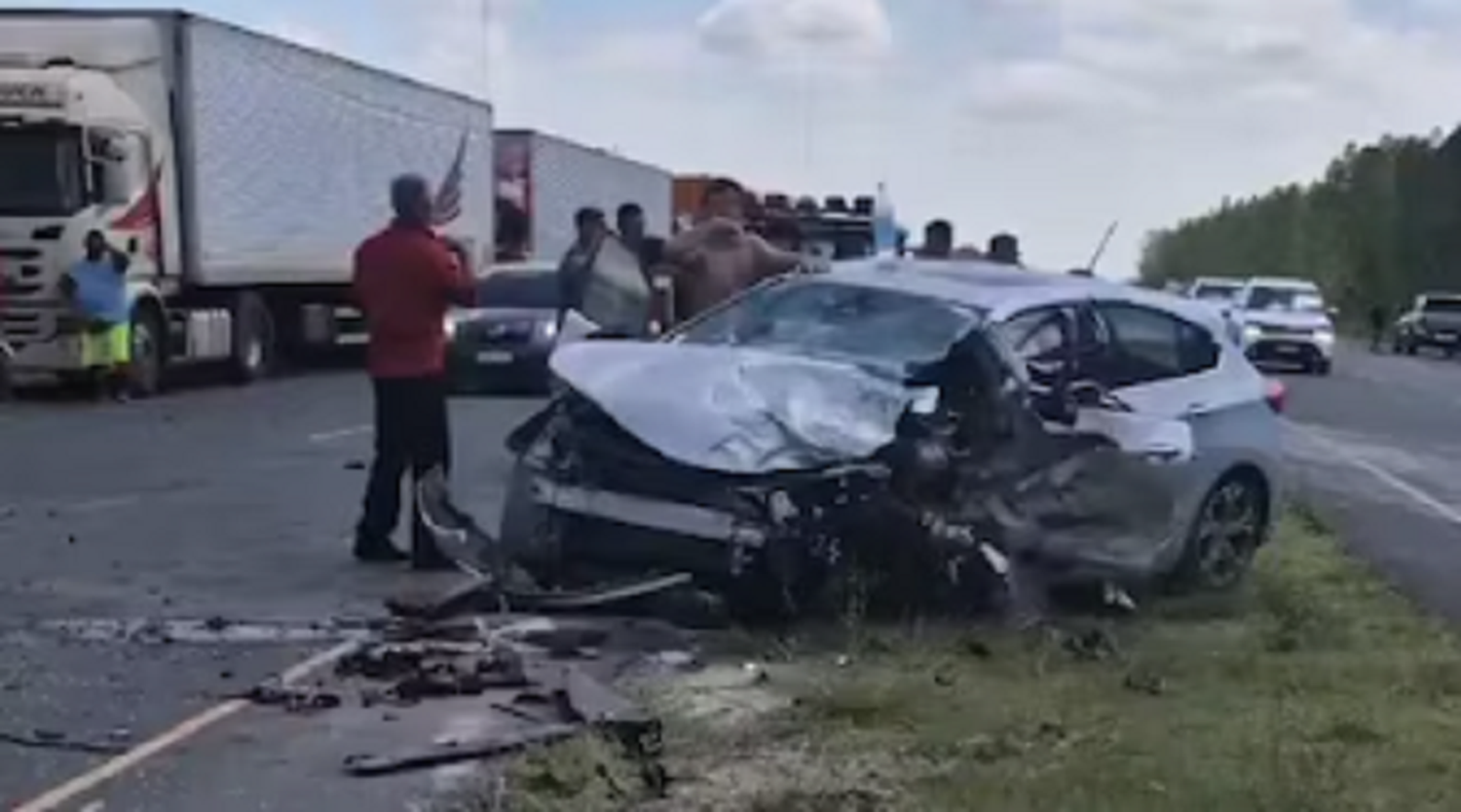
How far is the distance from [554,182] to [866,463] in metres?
35.8

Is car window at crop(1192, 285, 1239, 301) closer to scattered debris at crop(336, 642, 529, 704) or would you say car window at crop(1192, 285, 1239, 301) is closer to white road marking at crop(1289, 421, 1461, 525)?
white road marking at crop(1289, 421, 1461, 525)

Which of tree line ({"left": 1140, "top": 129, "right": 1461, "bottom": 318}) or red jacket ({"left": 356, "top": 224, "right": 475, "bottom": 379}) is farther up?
red jacket ({"left": 356, "top": 224, "right": 475, "bottom": 379})

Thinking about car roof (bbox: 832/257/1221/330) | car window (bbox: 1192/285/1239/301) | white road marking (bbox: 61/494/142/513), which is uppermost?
car roof (bbox: 832/257/1221/330)

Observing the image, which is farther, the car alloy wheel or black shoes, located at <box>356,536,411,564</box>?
black shoes, located at <box>356,536,411,564</box>

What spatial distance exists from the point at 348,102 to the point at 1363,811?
30.1 m

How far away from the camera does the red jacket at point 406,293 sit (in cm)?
1208

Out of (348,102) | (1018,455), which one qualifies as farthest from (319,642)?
(348,102)

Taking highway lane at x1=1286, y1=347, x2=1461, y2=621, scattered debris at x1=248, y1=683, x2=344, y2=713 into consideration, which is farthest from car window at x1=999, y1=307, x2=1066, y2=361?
scattered debris at x1=248, y1=683, x2=344, y2=713

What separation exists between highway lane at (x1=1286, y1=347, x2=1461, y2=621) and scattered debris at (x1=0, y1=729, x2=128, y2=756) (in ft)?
20.3

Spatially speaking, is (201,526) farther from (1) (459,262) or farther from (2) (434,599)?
(2) (434,599)

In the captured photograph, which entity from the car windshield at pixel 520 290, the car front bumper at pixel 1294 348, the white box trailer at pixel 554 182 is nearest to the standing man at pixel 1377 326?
the car front bumper at pixel 1294 348

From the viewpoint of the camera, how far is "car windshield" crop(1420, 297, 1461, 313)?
68125mm

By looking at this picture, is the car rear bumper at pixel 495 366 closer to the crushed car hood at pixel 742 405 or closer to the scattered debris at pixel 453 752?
the crushed car hood at pixel 742 405

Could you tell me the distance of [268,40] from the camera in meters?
32.2
